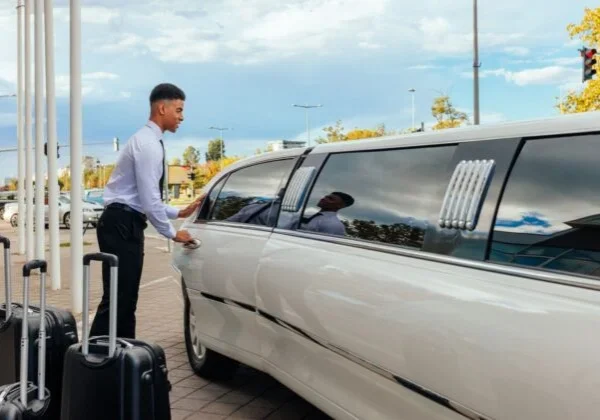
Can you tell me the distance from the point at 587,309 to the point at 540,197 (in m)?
0.44

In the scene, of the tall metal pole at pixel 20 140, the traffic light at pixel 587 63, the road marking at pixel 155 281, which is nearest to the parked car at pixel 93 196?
the tall metal pole at pixel 20 140

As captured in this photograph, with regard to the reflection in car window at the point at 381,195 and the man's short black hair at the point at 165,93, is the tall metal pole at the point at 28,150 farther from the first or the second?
the reflection in car window at the point at 381,195

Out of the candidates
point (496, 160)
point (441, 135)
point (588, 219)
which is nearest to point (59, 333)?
point (441, 135)

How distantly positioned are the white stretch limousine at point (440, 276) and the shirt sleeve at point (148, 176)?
798mm

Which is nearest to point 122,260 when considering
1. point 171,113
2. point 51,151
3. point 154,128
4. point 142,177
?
point 142,177

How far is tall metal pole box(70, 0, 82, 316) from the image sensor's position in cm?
850

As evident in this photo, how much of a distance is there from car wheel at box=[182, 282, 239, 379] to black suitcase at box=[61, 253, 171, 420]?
6.74 feet

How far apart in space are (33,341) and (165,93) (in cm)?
186

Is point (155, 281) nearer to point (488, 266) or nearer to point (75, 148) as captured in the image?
point (75, 148)

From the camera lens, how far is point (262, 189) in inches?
174

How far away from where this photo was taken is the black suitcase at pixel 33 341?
3.44m

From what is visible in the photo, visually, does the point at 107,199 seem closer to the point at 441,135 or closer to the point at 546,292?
the point at 441,135

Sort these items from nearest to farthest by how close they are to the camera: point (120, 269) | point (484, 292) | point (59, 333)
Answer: point (484, 292) < point (59, 333) < point (120, 269)

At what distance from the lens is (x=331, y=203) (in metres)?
3.47
